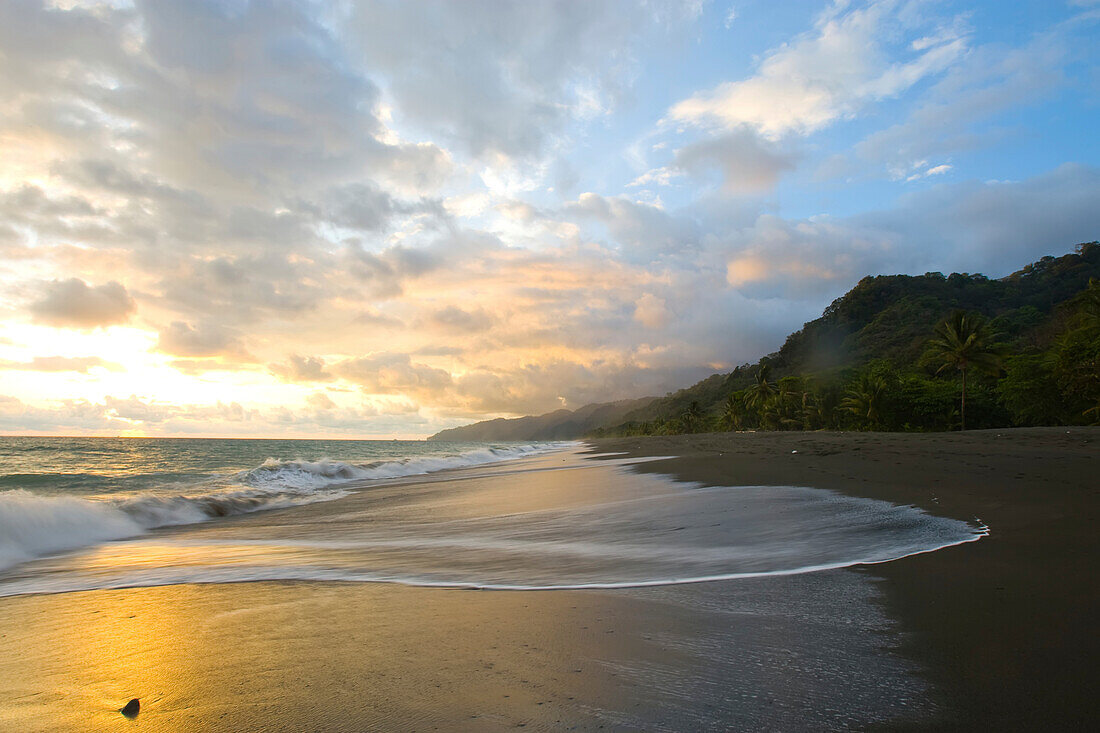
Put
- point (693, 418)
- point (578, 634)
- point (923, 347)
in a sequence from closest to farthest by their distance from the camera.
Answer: point (578, 634) → point (923, 347) → point (693, 418)

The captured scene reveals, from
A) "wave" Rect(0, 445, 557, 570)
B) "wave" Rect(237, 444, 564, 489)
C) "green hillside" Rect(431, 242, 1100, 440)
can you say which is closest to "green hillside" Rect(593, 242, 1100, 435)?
"green hillside" Rect(431, 242, 1100, 440)

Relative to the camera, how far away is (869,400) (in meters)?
50.0

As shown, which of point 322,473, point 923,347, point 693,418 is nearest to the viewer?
point 322,473

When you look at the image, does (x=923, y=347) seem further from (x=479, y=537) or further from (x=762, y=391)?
(x=479, y=537)

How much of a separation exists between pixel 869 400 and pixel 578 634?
54.4 m

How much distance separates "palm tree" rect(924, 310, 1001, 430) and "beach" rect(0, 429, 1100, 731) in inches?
1673

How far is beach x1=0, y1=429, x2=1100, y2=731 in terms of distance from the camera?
252 cm

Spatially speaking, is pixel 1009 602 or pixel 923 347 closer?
pixel 1009 602

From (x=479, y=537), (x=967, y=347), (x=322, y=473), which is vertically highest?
(x=967, y=347)

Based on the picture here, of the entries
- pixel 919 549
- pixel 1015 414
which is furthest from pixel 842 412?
pixel 919 549

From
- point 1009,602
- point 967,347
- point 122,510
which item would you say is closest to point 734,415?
point 967,347

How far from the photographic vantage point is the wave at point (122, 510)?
916 centimetres

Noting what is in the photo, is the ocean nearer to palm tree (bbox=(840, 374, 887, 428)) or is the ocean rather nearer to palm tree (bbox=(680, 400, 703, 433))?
palm tree (bbox=(840, 374, 887, 428))

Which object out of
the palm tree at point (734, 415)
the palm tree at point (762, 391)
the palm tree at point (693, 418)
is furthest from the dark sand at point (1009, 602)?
the palm tree at point (693, 418)
